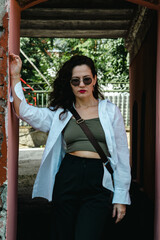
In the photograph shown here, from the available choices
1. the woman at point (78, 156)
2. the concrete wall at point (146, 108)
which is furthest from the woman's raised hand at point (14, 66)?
the concrete wall at point (146, 108)

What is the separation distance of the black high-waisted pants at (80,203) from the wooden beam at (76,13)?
355 cm

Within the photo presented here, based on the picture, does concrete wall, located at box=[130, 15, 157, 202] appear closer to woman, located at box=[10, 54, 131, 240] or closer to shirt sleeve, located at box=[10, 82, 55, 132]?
woman, located at box=[10, 54, 131, 240]

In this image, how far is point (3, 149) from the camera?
2742mm

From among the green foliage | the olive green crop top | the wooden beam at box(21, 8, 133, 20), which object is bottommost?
the olive green crop top

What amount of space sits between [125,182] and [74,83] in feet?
3.21

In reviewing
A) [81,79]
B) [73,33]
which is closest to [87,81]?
[81,79]

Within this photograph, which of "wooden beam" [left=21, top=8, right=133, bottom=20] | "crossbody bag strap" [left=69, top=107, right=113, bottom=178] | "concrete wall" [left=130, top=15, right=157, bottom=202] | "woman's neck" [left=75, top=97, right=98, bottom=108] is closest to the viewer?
"crossbody bag strap" [left=69, top=107, right=113, bottom=178]

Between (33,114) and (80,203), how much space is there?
85cm

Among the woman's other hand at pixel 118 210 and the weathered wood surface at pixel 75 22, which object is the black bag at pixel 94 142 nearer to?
the woman's other hand at pixel 118 210

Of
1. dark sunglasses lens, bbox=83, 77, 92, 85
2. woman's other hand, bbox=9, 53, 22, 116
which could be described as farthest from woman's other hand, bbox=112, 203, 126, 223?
woman's other hand, bbox=9, 53, 22, 116

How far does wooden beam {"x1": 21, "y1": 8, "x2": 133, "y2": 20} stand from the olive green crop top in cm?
324

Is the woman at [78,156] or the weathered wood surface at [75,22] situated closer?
the woman at [78,156]

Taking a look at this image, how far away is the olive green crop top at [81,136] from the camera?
2.81m

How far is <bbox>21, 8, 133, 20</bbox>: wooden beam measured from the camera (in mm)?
5594
